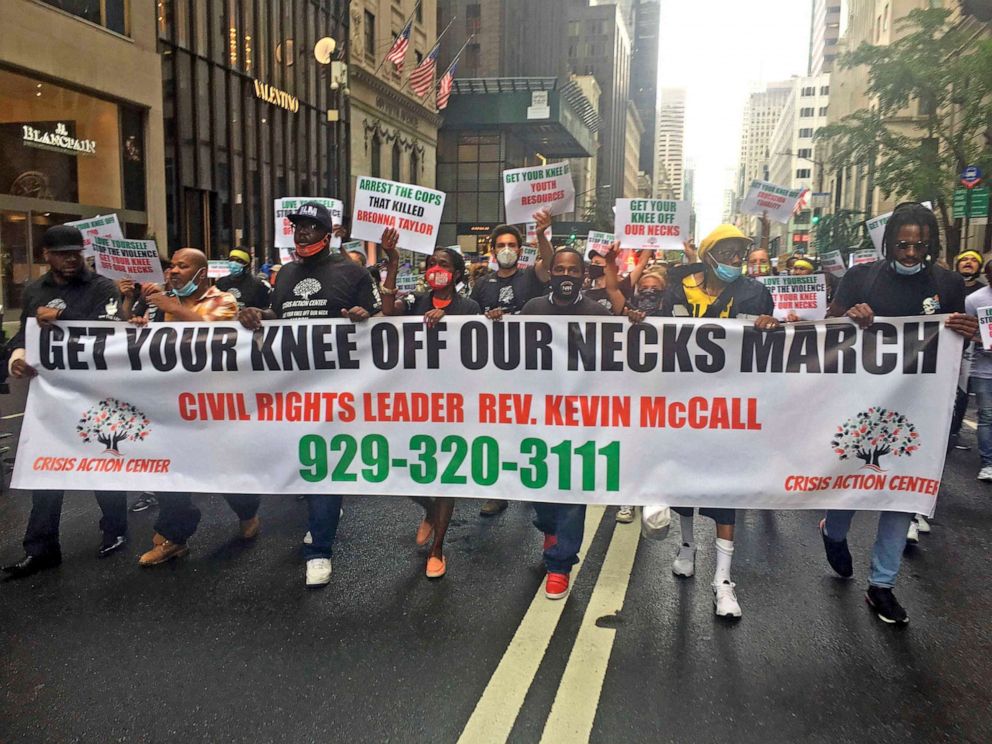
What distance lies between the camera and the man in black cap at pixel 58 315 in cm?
468

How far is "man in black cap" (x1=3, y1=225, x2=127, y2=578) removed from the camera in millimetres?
4676

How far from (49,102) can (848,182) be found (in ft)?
234

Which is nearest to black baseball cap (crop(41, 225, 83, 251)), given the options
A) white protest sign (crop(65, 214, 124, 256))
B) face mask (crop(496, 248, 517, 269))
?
white protest sign (crop(65, 214, 124, 256))

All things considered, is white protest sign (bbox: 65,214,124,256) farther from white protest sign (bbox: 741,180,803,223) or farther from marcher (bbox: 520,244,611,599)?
white protest sign (bbox: 741,180,803,223)

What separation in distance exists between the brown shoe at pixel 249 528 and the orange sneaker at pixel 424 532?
1062 mm

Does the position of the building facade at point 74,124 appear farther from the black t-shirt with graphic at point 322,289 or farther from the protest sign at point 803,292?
the protest sign at point 803,292

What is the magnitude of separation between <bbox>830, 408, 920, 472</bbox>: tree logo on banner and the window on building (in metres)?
36.9

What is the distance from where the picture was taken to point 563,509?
443 centimetres

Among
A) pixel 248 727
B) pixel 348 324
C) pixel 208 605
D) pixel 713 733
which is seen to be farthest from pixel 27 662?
pixel 713 733

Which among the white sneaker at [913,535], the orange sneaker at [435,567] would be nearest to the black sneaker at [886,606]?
the white sneaker at [913,535]

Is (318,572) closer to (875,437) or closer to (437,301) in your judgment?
(437,301)

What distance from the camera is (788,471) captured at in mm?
4258

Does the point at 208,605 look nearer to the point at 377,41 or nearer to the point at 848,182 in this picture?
the point at 377,41

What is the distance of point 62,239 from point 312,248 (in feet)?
4.71
